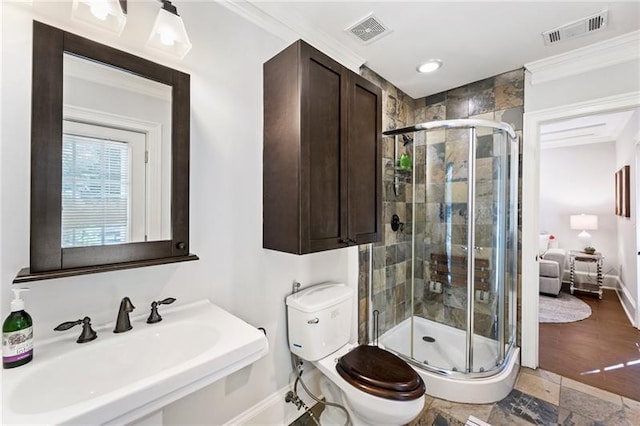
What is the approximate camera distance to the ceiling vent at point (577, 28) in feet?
5.52

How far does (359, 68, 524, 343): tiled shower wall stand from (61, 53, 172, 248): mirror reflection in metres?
1.56

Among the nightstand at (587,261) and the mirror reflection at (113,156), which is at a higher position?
the mirror reflection at (113,156)

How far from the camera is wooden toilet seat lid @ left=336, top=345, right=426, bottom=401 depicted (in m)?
1.32

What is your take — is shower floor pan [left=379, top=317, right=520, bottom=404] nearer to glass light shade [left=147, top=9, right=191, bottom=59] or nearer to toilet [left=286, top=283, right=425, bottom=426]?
toilet [left=286, top=283, right=425, bottom=426]

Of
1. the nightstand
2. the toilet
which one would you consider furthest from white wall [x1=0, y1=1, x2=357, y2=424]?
the nightstand

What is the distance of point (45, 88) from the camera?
0.94 metres

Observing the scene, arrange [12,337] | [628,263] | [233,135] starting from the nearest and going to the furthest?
[12,337], [233,135], [628,263]

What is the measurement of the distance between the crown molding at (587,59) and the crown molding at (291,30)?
1401mm

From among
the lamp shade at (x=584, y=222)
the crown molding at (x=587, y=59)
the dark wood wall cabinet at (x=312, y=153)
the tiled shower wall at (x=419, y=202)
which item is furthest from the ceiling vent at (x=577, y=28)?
the lamp shade at (x=584, y=222)

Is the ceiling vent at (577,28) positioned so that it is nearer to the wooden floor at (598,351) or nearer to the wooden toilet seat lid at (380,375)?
the wooden toilet seat lid at (380,375)

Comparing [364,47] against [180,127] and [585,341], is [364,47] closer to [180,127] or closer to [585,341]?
[180,127]

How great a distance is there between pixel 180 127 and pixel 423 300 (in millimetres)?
2495

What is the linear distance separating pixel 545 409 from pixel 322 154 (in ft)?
7.17

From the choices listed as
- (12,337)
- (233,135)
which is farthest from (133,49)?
(12,337)
